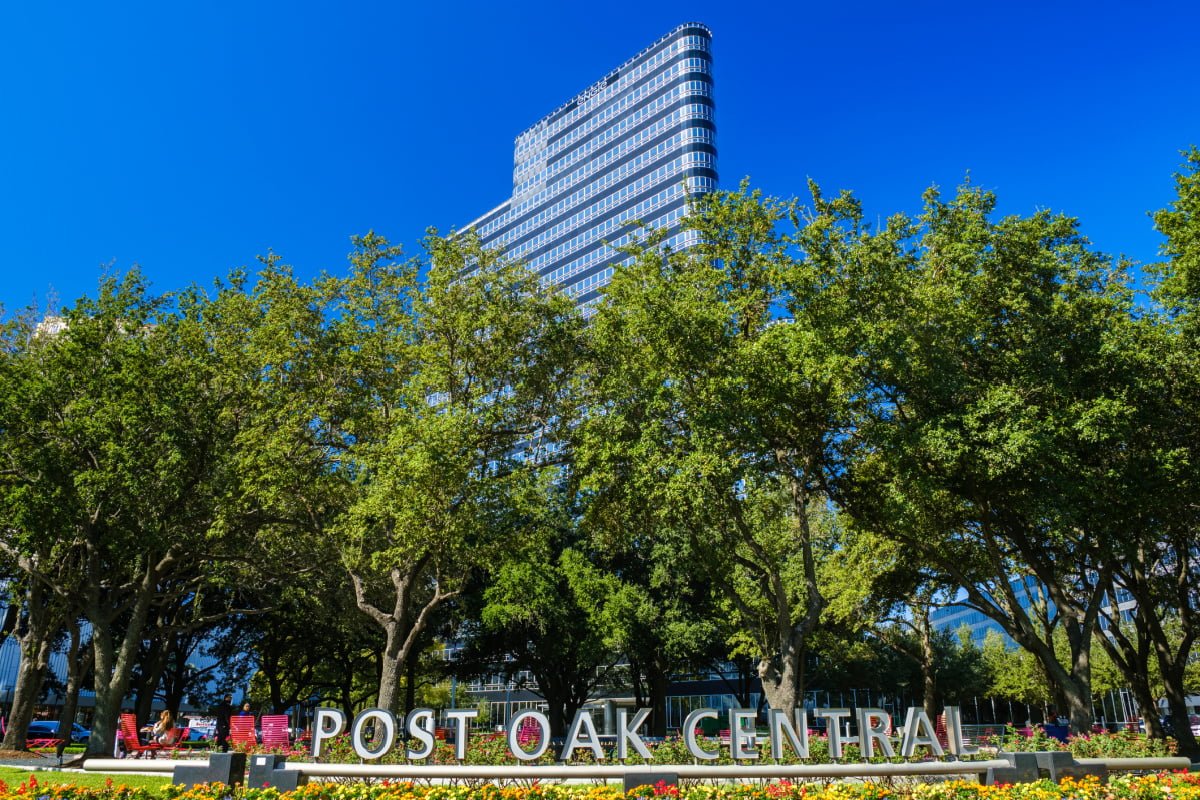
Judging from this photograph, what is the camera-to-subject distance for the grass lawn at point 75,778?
45.5 ft

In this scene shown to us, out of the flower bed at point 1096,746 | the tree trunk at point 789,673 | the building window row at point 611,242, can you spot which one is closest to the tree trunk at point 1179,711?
the flower bed at point 1096,746

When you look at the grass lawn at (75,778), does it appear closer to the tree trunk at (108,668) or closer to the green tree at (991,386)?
the tree trunk at (108,668)

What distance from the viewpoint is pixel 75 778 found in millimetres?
Answer: 14906

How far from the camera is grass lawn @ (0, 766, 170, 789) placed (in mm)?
13883

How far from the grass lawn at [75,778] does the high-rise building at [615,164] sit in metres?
82.6

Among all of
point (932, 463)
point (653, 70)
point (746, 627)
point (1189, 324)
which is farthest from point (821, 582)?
point (653, 70)

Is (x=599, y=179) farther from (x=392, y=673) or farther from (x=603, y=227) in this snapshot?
(x=392, y=673)

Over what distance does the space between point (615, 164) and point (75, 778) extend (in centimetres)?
10424

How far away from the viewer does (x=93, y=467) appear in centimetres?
2242

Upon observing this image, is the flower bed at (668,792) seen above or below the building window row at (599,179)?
below

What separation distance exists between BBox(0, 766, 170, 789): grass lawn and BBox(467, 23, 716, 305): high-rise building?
82627mm

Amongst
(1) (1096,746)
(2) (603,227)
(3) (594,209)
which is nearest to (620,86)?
(3) (594,209)

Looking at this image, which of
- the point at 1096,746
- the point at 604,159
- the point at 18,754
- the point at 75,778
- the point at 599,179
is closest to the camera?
the point at 75,778

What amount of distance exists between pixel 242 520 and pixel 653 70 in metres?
101
